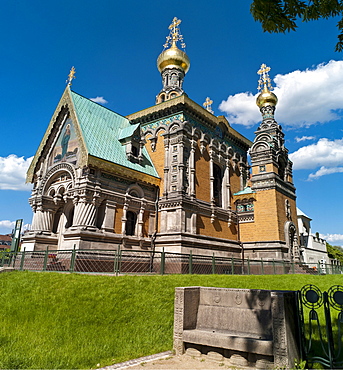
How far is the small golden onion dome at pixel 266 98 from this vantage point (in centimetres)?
2811

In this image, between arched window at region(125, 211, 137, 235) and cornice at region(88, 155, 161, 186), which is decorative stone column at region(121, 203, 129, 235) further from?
cornice at region(88, 155, 161, 186)

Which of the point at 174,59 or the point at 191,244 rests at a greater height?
the point at 174,59

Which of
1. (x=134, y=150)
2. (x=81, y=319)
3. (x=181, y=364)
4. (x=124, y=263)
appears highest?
(x=134, y=150)

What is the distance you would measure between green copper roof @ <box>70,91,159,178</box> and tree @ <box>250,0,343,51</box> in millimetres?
12093

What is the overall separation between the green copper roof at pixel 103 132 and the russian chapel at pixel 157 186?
88 mm

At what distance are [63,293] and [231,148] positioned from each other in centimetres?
1918

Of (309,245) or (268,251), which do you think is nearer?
(268,251)

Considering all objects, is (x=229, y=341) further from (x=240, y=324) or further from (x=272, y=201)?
(x=272, y=201)

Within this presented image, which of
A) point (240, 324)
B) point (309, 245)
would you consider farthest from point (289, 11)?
point (309, 245)

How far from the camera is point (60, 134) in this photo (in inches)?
751

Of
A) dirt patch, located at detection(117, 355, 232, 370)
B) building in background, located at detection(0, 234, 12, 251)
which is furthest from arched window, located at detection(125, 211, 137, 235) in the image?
building in background, located at detection(0, 234, 12, 251)

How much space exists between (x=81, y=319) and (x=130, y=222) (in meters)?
10.8

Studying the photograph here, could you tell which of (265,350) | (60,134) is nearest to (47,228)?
(60,134)

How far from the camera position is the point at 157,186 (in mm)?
19672
